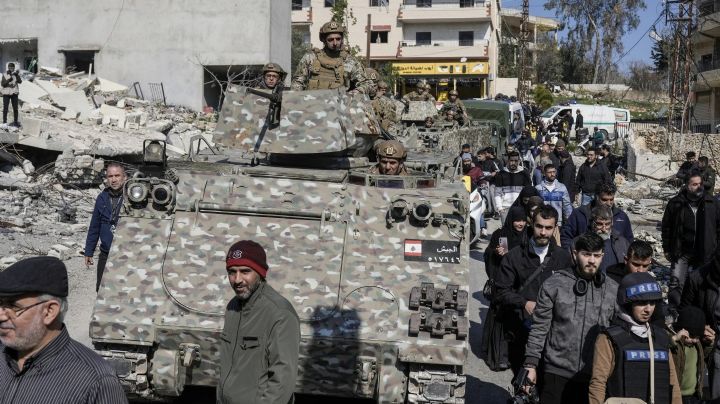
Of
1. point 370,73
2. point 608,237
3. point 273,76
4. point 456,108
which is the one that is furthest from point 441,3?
point 608,237

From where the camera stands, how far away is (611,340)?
525 centimetres

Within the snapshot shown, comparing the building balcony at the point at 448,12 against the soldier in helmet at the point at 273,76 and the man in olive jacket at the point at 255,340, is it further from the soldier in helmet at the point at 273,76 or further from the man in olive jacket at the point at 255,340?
the man in olive jacket at the point at 255,340

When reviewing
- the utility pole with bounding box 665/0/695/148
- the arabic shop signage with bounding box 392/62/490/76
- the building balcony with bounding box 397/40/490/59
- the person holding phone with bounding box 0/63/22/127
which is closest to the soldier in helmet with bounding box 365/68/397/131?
the person holding phone with bounding box 0/63/22/127

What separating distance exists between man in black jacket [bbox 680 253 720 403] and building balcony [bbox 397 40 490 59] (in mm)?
45633

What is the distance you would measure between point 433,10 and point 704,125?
17.8 m

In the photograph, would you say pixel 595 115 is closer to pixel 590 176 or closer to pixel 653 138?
pixel 653 138

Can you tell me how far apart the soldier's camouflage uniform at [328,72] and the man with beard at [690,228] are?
3.66 metres

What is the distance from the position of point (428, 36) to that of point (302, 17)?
7104 millimetres

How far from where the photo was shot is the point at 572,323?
588 cm

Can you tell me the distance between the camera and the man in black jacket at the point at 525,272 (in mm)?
7172

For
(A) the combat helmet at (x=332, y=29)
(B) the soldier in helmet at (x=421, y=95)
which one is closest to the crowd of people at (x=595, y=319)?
(A) the combat helmet at (x=332, y=29)

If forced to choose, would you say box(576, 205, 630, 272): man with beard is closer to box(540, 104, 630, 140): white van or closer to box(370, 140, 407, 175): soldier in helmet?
box(370, 140, 407, 175): soldier in helmet

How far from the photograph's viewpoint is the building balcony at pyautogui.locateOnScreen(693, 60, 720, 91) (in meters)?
39.1

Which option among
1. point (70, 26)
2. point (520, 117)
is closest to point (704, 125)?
point (520, 117)
